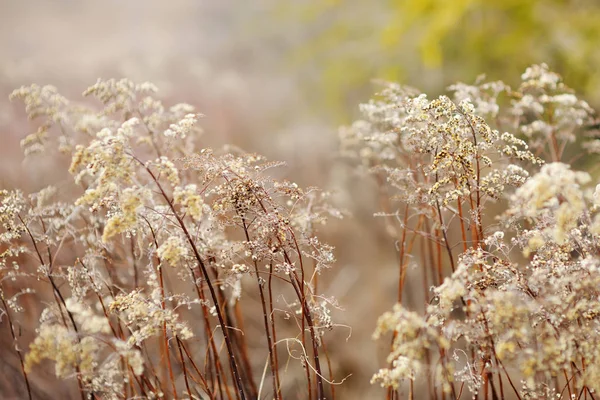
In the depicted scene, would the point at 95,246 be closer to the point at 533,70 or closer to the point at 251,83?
the point at 533,70

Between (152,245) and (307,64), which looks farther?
(307,64)

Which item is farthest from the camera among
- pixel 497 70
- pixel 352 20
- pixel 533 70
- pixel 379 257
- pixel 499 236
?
pixel 379 257

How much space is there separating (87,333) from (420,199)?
2.69ft

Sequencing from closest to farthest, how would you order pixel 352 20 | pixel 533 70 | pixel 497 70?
pixel 533 70 → pixel 497 70 → pixel 352 20

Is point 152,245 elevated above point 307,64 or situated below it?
below

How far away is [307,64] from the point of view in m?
2.73

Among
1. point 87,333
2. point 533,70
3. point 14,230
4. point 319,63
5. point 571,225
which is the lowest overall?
point 87,333

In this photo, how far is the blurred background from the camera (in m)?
2.25

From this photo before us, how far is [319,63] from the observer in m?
2.66

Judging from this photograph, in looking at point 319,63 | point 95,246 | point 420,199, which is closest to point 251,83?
point 319,63

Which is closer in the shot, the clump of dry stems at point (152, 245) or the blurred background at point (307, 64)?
the clump of dry stems at point (152, 245)

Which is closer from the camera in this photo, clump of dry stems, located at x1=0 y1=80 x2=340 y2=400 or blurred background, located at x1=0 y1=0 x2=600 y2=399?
clump of dry stems, located at x1=0 y1=80 x2=340 y2=400

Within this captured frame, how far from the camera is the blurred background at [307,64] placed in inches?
88.7

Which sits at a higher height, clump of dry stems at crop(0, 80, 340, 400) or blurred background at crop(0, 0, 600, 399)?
blurred background at crop(0, 0, 600, 399)
